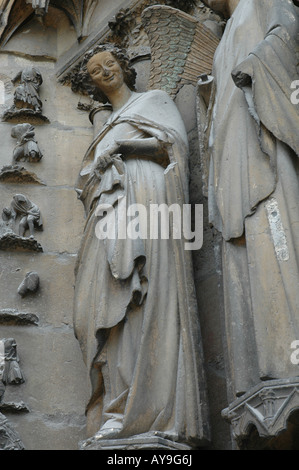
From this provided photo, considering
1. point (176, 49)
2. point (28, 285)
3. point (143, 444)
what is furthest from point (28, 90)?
point (143, 444)

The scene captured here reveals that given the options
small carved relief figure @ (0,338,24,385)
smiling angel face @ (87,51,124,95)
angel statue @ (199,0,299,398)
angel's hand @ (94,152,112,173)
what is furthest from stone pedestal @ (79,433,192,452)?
smiling angel face @ (87,51,124,95)

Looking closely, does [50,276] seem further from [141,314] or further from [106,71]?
[106,71]

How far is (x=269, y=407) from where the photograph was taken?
3.65 meters

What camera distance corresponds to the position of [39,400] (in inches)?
196

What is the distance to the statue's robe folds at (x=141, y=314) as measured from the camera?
429 centimetres

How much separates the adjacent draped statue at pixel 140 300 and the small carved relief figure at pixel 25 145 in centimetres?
77

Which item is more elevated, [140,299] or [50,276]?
[50,276]

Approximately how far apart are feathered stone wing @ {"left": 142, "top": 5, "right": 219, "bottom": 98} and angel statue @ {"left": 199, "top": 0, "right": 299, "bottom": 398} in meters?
0.81

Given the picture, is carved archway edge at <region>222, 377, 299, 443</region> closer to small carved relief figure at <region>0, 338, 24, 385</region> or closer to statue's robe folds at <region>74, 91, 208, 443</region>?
statue's robe folds at <region>74, 91, 208, 443</region>

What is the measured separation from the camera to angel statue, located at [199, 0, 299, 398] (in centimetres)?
381

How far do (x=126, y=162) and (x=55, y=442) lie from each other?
149cm

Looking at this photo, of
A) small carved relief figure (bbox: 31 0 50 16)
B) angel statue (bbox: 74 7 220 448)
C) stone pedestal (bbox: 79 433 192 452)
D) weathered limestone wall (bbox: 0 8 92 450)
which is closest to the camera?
stone pedestal (bbox: 79 433 192 452)

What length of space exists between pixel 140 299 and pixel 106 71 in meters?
1.61

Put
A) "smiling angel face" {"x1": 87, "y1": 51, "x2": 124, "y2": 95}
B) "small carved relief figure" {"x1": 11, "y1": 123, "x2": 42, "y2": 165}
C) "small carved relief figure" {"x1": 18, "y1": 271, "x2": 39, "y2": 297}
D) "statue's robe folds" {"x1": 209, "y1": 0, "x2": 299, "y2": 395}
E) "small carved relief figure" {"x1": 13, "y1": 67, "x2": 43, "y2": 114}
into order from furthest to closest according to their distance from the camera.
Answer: "small carved relief figure" {"x1": 13, "y1": 67, "x2": 43, "y2": 114}, "small carved relief figure" {"x1": 11, "y1": 123, "x2": 42, "y2": 165}, "smiling angel face" {"x1": 87, "y1": 51, "x2": 124, "y2": 95}, "small carved relief figure" {"x1": 18, "y1": 271, "x2": 39, "y2": 297}, "statue's robe folds" {"x1": 209, "y1": 0, "x2": 299, "y2": 395}
